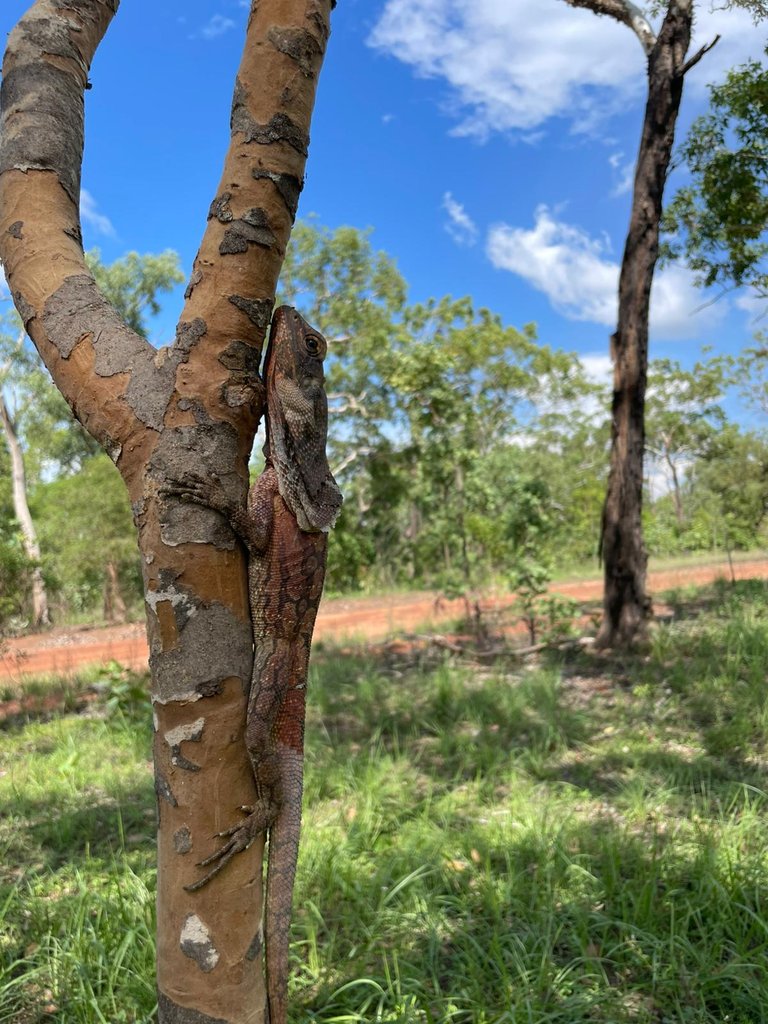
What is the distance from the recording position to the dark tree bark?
6367 mm

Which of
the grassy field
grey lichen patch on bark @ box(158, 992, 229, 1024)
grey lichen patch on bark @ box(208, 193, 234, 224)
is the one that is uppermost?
grey lichen patch on bark @ box(208, 193, 234, 224)

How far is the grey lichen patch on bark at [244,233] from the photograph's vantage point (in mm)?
1166

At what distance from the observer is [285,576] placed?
1453 mm

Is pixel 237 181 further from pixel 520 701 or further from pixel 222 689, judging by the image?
pixel 520 701

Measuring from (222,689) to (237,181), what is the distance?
30.5 inches

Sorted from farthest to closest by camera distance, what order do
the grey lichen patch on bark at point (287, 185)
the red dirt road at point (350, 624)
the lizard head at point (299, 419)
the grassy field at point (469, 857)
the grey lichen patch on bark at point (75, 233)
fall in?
1. the red dirt road at point (350, 624)
2. the grassy field at point (469, 857)
3. the lizard head at point (299, 419)
4. the grey lichen patch on bark at point (75, 233)
5. the grey lichen patch on bark at point (287, 185)

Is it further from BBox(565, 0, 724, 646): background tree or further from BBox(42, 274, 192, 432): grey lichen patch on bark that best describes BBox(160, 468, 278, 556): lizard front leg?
BBox(565, 0, 724, 646): background tree

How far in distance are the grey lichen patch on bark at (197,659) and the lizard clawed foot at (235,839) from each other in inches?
7.6

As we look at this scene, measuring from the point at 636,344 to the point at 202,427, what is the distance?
20.1 ft

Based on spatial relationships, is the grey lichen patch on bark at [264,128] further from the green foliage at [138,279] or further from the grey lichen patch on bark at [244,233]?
the green foliage at [138,279]

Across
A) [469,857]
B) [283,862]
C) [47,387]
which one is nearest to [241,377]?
[283,862]

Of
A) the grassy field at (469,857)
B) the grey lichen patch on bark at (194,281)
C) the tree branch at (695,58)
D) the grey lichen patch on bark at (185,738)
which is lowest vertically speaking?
the grassy field at (469,857)

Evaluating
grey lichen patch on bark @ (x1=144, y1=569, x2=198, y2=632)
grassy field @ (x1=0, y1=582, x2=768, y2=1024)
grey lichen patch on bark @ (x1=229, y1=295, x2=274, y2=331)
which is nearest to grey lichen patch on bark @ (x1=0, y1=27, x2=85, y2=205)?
grey lichen patch on bark @ (x1=229, y1=295, x2=274, y2=331)

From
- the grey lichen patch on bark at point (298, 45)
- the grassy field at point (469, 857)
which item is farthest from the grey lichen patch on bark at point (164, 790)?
the grassy field at point (469, 857)
